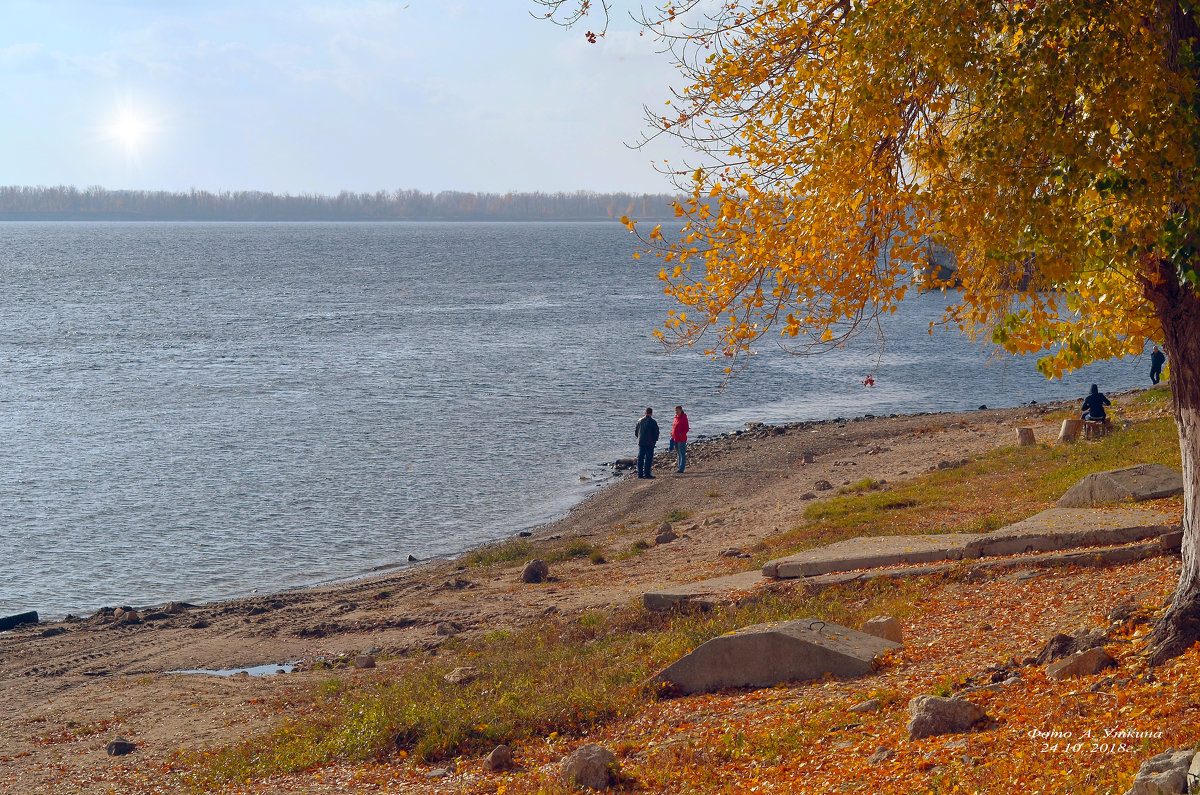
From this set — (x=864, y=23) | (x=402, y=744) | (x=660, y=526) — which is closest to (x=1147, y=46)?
(x=864, y=23)

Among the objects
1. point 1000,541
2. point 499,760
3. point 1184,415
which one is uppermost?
point 1184,415

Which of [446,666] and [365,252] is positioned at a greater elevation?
[365,252]

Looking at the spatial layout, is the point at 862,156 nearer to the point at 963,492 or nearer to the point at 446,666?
the point at 446,666

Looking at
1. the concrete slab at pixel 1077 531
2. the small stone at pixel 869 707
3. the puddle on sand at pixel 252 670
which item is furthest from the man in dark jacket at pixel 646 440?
the small stone at pixel 869 707

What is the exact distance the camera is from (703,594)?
1230cm

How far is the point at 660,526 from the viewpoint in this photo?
2039 centimetres

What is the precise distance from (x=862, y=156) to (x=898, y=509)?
9.99 m

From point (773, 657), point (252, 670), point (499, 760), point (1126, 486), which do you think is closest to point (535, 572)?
point (252, 670)

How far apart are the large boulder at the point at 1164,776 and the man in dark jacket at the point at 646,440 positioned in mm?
21306

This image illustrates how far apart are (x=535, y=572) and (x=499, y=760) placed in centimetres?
916

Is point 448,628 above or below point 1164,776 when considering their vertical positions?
below

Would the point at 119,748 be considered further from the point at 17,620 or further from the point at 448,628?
the point at 17,620

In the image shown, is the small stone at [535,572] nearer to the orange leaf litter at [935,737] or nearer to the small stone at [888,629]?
the orange leaf litter at [935,737]

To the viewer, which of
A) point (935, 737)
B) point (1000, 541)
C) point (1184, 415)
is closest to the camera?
point (935, 737)
